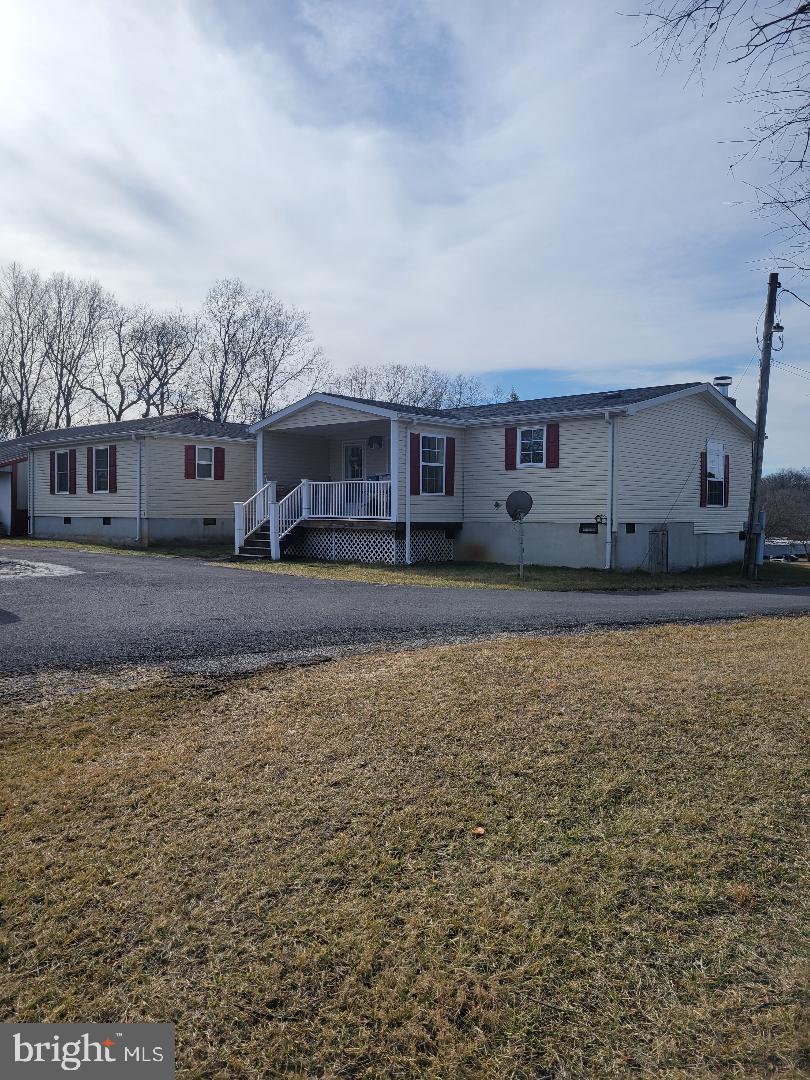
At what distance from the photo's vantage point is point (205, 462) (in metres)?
23.1

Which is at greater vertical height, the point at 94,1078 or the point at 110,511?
the point at 110,511

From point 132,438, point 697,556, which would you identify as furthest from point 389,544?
point 132,438

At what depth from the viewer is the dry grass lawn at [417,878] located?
2.31 m

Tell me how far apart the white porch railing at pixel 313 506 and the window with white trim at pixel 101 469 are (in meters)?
6.61

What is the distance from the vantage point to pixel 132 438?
22047mm

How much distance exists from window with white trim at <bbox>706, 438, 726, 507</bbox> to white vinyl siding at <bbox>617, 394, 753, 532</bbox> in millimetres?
170

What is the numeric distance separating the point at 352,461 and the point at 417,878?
19.2 m

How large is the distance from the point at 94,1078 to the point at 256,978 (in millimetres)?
522

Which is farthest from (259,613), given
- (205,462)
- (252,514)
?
(205,462)

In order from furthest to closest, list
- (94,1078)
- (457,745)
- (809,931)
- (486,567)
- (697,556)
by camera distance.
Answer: (697,556) → (486,567) → (457,745) → (809,931) → (94,1078)

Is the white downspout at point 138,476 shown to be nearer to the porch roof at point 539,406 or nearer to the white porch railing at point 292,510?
the porch roof at point 539,406

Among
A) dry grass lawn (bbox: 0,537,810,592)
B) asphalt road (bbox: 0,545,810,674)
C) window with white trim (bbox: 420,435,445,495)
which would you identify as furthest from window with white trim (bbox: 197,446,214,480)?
asphalt road (bbox: 0,545,810,674)

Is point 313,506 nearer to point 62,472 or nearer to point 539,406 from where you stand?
point 539,406

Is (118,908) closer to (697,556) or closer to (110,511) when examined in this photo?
(697,556)
